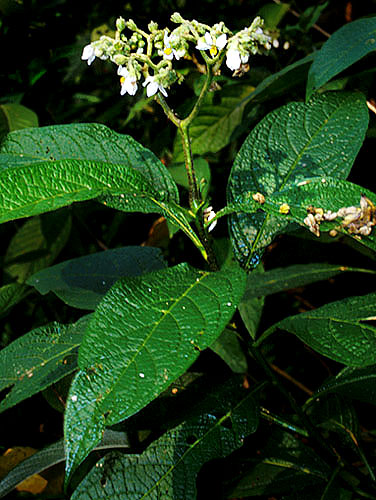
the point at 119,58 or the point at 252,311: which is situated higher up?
the point at 119,58

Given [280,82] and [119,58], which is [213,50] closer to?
[119,58]

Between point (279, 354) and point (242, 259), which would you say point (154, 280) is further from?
point (279, 354)

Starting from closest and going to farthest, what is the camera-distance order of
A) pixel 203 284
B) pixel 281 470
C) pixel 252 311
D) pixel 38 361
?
1. pixel 203 284
2. pixel 38 361
3. pixel 281 470
4. pixel 252 311

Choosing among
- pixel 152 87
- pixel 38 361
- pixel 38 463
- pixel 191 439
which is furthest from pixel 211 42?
pixel 38 463

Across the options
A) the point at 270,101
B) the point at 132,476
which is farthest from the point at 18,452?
the point at 270,101

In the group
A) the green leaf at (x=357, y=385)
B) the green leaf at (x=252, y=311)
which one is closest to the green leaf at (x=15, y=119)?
the green leaf at (x=252, y=311)

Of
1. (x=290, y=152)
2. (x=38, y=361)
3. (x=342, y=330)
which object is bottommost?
(x=38, y=361)

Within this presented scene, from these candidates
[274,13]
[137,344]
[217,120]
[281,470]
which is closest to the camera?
[137,344]
